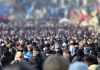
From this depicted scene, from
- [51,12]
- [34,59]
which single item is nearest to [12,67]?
[34,59]

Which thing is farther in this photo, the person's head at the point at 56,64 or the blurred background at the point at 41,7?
the blurred background at the point at 41,7

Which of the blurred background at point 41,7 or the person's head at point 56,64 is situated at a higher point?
the person's head at point 56,64

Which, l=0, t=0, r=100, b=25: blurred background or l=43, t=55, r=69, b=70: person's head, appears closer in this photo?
l=43, t=55, r=69, b=70: person's head

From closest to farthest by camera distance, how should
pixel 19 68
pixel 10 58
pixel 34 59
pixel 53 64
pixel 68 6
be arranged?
pixel 19 68
pixel 53 64
pixel 34 59
pixel 10 58
pixel 68 6

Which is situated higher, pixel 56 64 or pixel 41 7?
pixel 56 64

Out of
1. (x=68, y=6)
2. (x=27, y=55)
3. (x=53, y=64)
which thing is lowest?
(x=68, y=6)

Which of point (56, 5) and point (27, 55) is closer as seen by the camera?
point (27, 55)

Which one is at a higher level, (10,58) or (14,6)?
(10,58)

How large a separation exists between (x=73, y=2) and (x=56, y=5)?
17.5 feet

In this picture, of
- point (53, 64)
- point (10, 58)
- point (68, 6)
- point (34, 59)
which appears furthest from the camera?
point (68, 6)

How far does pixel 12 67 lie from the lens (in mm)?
5746

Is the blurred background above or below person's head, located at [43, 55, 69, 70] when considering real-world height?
below

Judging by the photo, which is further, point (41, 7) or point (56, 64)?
point (41, 7)

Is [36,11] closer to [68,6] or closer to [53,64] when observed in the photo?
[68,6]
